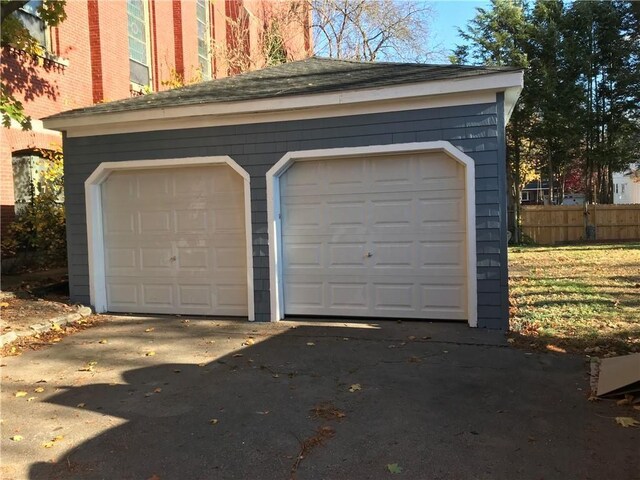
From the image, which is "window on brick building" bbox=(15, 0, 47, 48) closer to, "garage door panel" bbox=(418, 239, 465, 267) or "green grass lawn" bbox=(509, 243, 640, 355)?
"garage door panel" bbox=(418, 239, 465, 267)

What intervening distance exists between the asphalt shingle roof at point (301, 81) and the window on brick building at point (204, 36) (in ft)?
36.1

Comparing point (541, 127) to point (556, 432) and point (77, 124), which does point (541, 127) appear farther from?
point (556, 432)

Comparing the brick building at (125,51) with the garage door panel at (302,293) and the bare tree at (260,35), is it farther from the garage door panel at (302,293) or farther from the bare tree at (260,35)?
the garage door panel at (302,293)

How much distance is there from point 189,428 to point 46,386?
2.02 m

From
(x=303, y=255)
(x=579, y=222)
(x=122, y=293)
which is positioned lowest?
(x=122, y=293)

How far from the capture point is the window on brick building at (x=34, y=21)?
39.1 feet

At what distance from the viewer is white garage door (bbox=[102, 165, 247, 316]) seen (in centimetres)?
845

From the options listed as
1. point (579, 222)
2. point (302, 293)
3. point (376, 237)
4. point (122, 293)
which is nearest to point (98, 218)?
point (122, 293)

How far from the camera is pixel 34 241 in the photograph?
38.3 ft

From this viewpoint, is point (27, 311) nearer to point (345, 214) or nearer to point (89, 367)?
point (89, 367)

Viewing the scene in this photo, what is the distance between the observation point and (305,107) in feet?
25.1

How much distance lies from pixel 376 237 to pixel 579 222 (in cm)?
1737

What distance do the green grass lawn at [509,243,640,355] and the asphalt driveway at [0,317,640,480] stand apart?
2.32 ft

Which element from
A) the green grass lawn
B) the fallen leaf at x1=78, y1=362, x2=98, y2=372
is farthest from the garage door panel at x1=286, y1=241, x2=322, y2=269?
the fallen leaf at x1=78, y1=362, x2=98, y2=372
